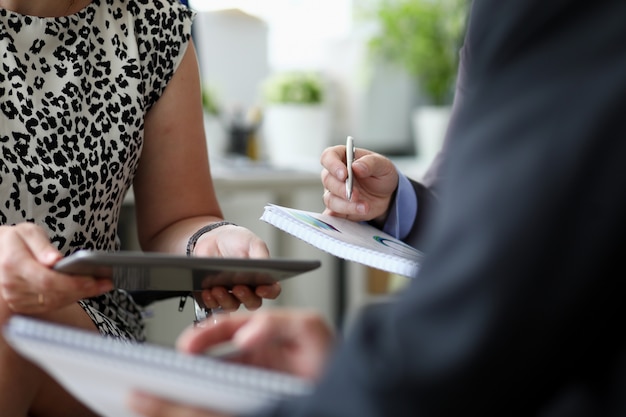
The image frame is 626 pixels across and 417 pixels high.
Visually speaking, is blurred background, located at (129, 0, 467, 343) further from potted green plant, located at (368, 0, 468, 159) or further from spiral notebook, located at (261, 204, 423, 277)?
spiral notebook, located at (261, 204, 423, 277)

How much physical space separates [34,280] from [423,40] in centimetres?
304

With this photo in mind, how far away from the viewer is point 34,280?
0.70 m

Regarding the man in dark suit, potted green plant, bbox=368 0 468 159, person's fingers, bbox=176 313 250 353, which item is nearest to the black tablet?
person's fingers, bbox=176 313 250 353

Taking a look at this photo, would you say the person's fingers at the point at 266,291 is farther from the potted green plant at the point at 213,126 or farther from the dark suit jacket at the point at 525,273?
the potted green plant at the point at 213,126

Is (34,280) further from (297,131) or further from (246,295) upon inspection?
Result: (297,131)

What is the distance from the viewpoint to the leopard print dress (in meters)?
1.08

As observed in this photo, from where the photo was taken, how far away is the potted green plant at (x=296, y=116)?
301cm

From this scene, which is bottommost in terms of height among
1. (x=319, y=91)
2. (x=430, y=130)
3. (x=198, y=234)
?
(x=430, y=130)

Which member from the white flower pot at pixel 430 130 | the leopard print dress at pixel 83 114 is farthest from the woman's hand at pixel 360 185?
the white flower pot at pixel 430 130

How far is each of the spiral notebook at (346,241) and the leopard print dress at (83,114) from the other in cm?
27

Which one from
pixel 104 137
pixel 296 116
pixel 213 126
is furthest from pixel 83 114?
pixel 296 116

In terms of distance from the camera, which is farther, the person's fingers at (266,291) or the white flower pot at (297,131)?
the white flower pot at (297,131)

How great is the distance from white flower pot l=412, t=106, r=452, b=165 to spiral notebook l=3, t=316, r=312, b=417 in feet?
9.47

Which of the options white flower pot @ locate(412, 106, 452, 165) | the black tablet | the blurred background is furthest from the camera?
white flower pot @ locate(412, 106, 452, 165)
